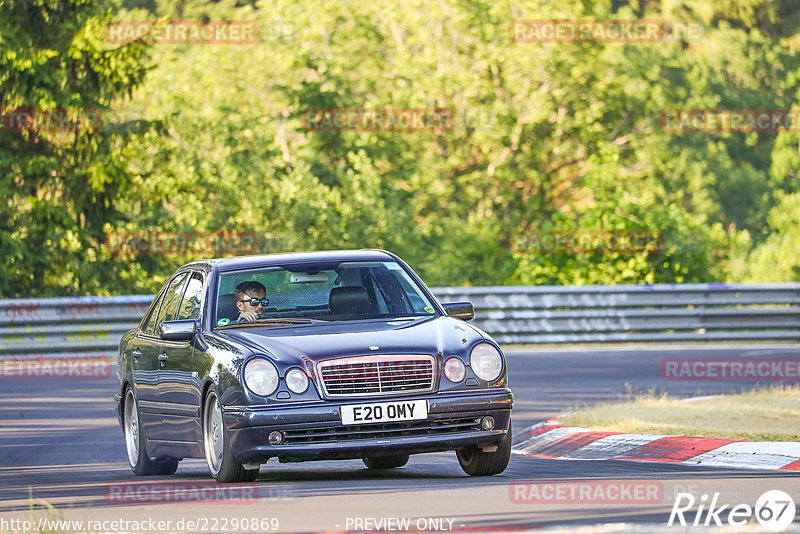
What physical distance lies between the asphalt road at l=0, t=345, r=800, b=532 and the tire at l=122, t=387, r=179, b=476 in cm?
11

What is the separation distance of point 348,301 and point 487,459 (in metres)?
1.44

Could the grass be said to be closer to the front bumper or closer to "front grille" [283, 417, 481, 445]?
the front bumper

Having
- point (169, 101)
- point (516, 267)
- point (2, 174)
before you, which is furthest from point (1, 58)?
point (516, 267)

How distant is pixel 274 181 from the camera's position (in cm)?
3325

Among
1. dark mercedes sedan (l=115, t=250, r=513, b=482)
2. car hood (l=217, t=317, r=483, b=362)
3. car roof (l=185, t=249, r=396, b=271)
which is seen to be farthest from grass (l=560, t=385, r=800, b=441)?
car hood (l=217, t=317, r=483, b=362)

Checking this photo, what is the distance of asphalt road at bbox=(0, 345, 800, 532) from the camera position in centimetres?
736

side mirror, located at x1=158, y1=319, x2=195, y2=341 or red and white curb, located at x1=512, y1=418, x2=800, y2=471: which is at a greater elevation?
side mirror, located at x1=158, y1=319, x2=195, y2=341

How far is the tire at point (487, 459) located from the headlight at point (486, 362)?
13.4 inches

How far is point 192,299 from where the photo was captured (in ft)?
34.7

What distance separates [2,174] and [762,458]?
2091 centimetres

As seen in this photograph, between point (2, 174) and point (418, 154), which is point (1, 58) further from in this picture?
point (418, 154)

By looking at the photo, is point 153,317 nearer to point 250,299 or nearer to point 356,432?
point 250,299

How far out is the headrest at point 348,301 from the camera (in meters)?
10.1

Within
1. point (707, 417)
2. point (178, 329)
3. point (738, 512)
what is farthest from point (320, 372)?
point (707, 417)
